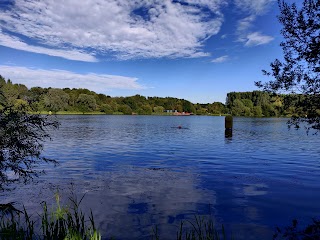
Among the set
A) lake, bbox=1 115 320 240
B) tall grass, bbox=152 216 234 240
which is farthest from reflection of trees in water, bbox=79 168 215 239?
tall grass, bbox=152 216 234 240

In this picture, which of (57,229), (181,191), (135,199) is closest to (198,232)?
(135,199)

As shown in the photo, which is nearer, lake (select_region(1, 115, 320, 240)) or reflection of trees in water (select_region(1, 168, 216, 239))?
reflection of trees in water (select_region(1, 168, 216, 239))

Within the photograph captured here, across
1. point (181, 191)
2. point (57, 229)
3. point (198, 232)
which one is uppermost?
point (57, 229)

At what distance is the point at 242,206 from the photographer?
16.2 meters

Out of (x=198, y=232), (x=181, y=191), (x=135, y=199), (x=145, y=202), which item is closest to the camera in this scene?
(x=198, y=232)

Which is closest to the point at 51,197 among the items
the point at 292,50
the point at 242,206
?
the point at 242,206

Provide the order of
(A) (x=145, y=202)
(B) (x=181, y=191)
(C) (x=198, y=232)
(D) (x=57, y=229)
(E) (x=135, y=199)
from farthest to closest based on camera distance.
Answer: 1. (B) (x=181, y=191)
2. (E) (x=135, y=199)
3. (A) (x=145, y=202)
4. (C) (x=198, y=232)
5. (D) (x=57, y=229)

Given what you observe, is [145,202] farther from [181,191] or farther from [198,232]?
[198,232]

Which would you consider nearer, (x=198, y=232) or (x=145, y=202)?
(x=198, y=232)

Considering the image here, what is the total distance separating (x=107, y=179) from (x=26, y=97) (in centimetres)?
1107

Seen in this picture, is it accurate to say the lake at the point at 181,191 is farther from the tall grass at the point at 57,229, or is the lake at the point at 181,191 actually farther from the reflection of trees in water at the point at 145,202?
the tall grass at the point at 57,229

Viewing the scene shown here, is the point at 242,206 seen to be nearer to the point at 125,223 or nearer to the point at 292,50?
the point at 125,223

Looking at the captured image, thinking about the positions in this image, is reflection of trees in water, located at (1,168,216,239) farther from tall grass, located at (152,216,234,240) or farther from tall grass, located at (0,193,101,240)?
tall grass, located at (0,193,101,240)

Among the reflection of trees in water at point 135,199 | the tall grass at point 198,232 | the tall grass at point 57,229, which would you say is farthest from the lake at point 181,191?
the tall grass at point 57,229
